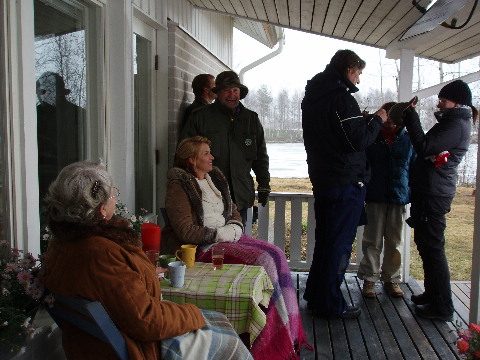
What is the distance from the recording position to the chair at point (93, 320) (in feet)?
4.53

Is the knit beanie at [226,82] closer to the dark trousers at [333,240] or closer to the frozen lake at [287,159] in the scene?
the dark trousers at [333,240]

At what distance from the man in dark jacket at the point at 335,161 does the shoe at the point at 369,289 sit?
17.9 inches

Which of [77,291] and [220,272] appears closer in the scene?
[77,291]

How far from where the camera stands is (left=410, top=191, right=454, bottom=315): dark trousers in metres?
3.20

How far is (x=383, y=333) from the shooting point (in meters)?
3.07

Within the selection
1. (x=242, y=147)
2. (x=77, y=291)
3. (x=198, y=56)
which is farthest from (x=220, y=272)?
(x=198, y=56)

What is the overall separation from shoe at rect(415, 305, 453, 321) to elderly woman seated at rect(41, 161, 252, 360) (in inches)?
86.6

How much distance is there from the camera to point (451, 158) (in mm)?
3170

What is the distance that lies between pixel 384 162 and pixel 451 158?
20.4 inches

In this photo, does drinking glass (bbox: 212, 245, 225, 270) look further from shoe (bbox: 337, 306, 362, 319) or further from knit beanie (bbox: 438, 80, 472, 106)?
knit beanie (bbox: 438, 80, 472, 106)

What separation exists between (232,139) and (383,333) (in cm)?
166

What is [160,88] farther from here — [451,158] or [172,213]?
[451,158]

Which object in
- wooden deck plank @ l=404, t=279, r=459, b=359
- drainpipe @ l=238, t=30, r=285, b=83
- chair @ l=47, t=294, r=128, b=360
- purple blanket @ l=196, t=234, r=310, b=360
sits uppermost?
drainpipe @ l=238, t=30, r=285, b=83

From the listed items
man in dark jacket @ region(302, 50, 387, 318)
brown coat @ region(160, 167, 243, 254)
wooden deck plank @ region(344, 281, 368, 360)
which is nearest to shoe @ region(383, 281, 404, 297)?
wooden deck plank @ region(344, 281, 368, 360)
